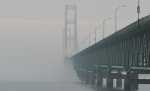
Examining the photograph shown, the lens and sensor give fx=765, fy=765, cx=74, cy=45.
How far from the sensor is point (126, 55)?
83312 mm

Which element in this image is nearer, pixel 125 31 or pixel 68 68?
pixel 125 31

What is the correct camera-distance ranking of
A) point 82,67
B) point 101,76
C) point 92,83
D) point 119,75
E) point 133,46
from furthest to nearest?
point 82,67 → point 92,83 → point 101,76 → point 119,75 → point 133,46

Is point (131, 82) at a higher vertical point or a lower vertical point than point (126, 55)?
lower

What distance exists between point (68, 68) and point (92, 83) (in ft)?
171

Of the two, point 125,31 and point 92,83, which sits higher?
point 125,31

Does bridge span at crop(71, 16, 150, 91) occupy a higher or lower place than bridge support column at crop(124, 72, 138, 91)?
higher

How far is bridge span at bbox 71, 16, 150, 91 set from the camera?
241 ft

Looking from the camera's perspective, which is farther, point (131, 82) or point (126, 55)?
point (126, 55)

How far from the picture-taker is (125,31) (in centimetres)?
8106

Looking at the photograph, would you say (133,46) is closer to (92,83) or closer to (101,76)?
(101,76)

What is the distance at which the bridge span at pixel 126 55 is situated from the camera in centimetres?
7331

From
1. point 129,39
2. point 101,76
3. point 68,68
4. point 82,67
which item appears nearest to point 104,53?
point 101,76

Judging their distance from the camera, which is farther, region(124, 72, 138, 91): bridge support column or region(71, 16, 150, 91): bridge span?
region(124, 72, 138, 91): bridge support column

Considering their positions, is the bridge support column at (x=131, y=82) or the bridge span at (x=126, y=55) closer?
the bridge span at (x=126, y=55)
